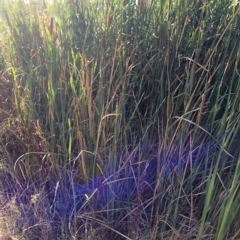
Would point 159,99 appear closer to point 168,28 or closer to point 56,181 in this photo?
point 168,28

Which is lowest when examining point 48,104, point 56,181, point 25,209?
point 25,209

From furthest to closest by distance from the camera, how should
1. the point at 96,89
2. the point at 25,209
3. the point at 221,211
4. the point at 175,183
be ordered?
1. the point at 25,209
2. the point at 96,89
3. the point at 175,183
4. the point at 221,211

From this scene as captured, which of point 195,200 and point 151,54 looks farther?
point 151,54

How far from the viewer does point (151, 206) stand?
6.58 feet

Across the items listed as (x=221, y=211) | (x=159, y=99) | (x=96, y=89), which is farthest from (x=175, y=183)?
(x=96, y=89)

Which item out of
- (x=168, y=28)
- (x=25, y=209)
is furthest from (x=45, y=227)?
(x=168, y=28)

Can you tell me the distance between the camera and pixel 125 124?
2.04 m

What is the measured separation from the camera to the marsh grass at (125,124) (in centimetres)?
193

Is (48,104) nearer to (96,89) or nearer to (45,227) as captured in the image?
(96,89)

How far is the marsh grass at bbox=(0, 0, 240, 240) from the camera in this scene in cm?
193

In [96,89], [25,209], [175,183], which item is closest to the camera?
[175,183]

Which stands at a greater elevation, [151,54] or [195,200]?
[151,54]

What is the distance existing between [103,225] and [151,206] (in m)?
0.24

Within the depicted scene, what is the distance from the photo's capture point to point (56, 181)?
2.15m
